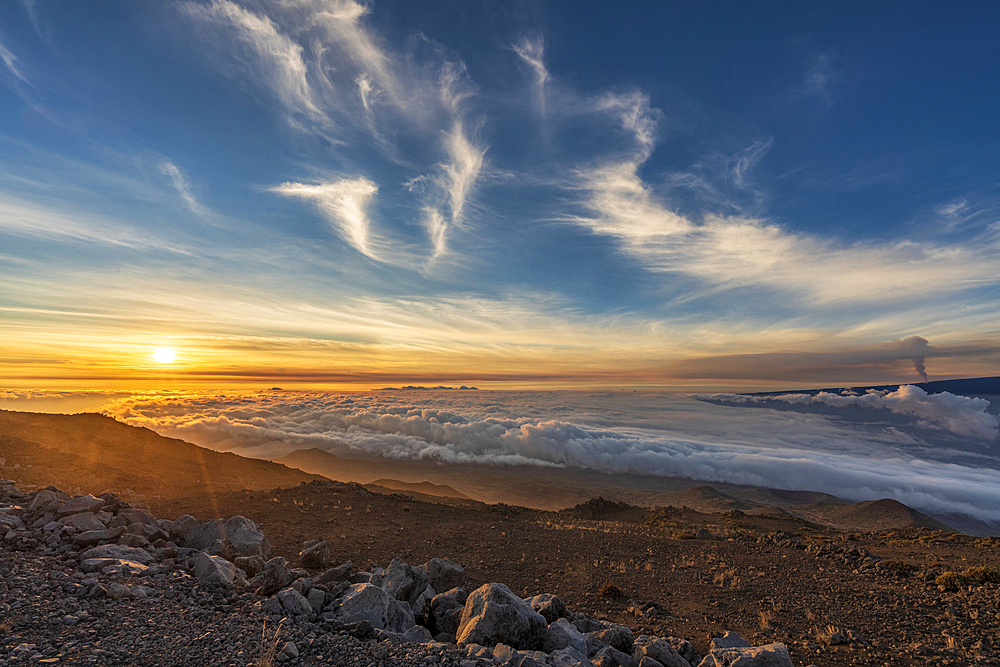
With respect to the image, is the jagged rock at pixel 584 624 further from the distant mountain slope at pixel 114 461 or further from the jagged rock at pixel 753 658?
the distant mountain slope at pixel 114 461

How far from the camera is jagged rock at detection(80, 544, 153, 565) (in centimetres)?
957

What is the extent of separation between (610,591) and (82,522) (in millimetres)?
15968

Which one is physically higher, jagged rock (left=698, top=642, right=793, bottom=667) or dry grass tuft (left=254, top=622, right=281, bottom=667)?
dry grass tuft (left=254, top=622, right=281, bottom=667)

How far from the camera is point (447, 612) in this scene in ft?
31.6

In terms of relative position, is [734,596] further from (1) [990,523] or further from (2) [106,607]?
(1) [990,523]

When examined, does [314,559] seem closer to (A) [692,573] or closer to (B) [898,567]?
(A) [692,573]

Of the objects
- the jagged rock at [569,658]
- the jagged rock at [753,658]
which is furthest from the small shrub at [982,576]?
the jagged rock at [569,658]

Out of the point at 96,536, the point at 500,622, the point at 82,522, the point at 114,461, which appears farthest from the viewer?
the point at 114,461

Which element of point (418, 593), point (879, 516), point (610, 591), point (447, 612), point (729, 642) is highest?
point (447, 612)

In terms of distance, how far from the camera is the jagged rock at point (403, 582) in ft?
34.4

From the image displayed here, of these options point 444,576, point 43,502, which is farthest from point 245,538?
point 444,576

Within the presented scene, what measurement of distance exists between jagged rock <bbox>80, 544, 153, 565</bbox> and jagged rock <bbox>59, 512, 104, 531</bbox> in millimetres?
1267

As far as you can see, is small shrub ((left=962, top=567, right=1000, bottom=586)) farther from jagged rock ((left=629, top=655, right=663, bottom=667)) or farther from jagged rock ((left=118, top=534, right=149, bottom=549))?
jagged rock ((left=118, top=534, right=149, bottom=549))

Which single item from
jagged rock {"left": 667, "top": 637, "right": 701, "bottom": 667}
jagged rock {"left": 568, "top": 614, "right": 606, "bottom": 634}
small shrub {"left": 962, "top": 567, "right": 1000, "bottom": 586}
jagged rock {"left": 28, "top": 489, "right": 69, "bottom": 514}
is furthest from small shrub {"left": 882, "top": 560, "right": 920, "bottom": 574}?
jagged rock {"left": 28, "top": 489, "right": 69, "bottom": 514}
